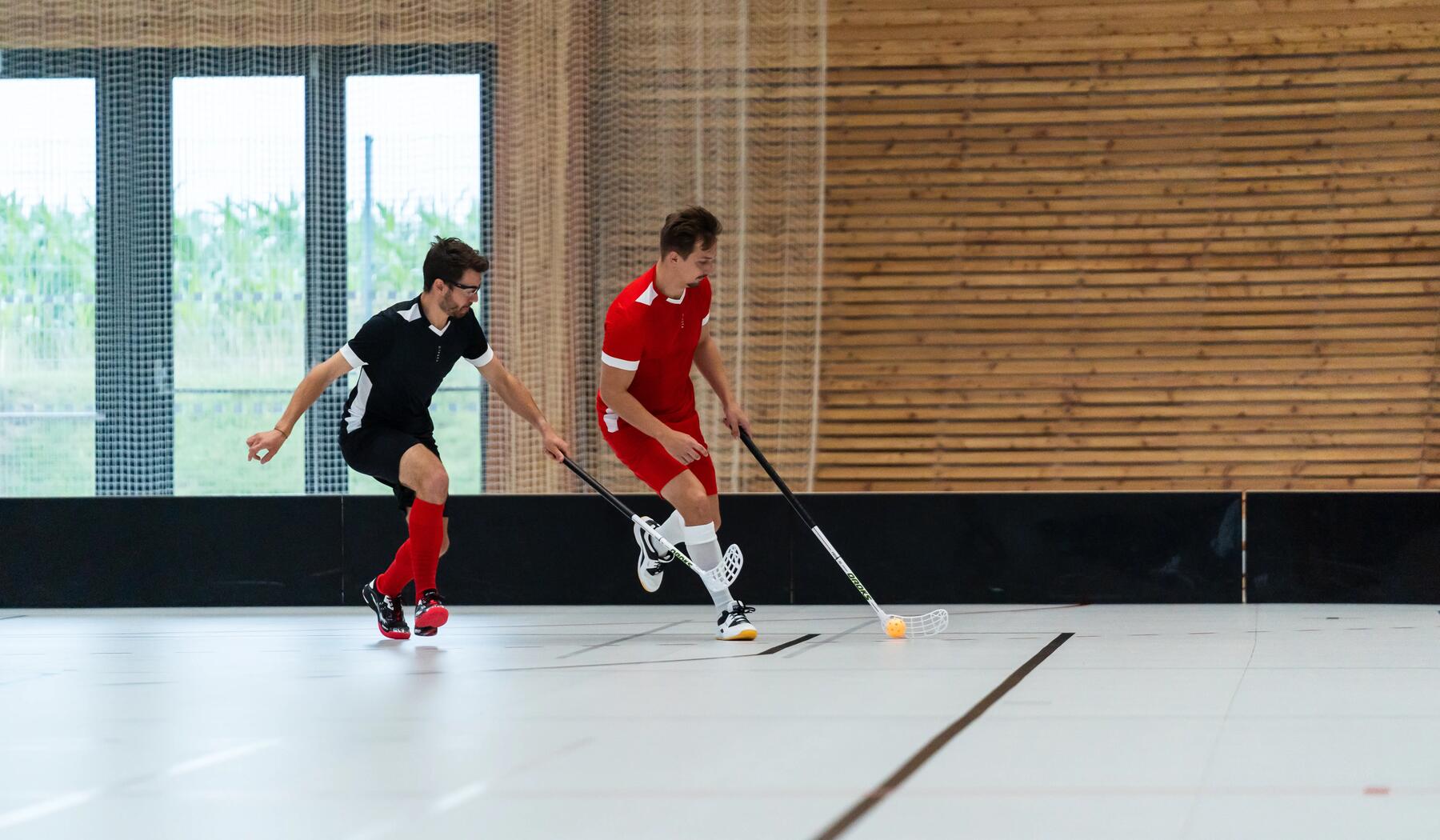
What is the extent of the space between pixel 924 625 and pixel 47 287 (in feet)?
15.2

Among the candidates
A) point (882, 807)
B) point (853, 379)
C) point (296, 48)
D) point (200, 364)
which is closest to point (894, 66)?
point (853, 379)

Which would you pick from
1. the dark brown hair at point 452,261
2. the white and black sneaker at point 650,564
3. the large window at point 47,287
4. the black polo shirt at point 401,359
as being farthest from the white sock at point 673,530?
the large window at point 47,287

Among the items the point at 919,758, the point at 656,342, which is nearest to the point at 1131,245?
the point at 656,342

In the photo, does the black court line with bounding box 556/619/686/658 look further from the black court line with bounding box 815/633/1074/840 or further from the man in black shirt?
the black court line with bounding box 815/633/1074/840

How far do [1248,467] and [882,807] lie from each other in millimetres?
5378

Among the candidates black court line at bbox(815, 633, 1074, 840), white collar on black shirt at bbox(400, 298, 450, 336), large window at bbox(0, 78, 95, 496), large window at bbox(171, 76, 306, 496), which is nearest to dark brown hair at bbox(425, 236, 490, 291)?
white collar on black shirt at bbox(400, 298, 450, 336)

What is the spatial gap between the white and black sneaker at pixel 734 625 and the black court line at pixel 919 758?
96 centimetres

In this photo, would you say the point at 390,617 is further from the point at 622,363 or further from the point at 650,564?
the point at 622,363

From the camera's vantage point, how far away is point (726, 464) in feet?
21.3

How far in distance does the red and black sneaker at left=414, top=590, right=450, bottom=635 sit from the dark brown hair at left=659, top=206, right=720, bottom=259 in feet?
4.09

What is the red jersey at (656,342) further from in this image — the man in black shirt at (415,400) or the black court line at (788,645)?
the black court line at (788,645)

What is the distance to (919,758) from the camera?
228 centimetres

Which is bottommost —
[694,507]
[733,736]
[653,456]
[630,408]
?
[733,736]

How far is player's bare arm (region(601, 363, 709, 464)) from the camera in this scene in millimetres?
4168
